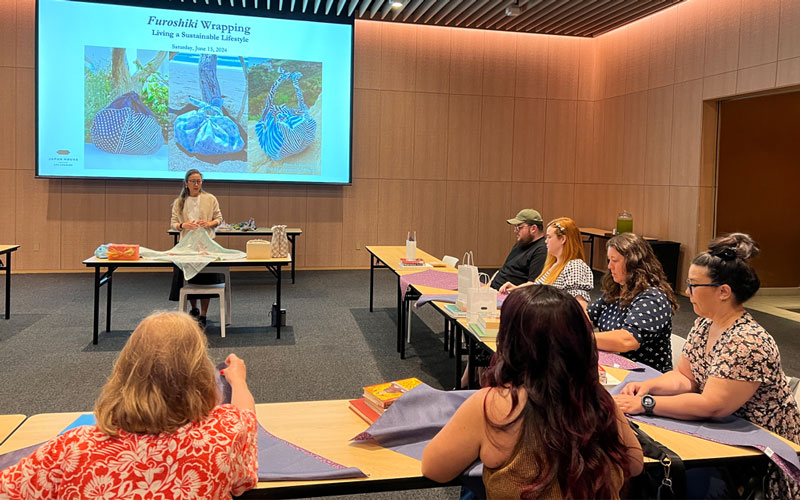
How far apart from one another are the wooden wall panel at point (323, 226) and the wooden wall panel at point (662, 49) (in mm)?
4609

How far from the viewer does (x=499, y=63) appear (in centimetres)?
991

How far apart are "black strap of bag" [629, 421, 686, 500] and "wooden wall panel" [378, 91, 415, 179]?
8047 millimetres

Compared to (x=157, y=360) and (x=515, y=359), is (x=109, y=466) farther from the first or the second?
(x=515, y=359)

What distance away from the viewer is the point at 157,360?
1.39m

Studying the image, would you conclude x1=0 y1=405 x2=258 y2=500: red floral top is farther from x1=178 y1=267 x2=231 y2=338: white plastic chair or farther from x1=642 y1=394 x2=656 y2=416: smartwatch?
x1=178 y1=267 x2=231 y2=338: white plastic chair

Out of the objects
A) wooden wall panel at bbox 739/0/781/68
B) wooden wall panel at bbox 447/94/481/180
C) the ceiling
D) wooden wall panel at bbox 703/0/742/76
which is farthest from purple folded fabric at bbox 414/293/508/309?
wooden wall panel at bbox 447/94/481/180

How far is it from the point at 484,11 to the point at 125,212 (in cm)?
559

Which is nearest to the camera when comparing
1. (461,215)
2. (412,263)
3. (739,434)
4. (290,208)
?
(739,434)

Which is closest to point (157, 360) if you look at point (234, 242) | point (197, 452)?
point (197, 452)

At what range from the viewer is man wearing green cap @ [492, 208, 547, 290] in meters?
4.53

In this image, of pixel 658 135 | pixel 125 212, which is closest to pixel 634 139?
pixel 658 135

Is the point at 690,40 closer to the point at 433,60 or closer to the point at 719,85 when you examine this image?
the point at 719,85

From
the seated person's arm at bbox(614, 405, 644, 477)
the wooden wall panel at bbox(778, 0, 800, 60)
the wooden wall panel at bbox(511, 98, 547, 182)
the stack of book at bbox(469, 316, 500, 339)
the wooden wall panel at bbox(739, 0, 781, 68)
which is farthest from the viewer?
the wooden wall panel at bbox(511, 98, 547, 182)

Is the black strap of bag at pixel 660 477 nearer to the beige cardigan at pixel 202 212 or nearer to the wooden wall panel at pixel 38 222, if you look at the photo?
the beige cardigan at pixel 202 212
